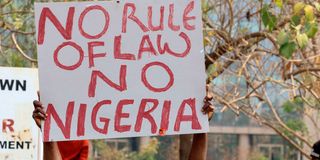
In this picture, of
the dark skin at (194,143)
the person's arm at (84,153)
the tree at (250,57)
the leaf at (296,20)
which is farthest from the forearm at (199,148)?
the tree at (250,57)

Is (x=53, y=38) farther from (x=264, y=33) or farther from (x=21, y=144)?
(x=264, y=33)

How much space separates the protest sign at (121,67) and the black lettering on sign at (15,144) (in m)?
2.52

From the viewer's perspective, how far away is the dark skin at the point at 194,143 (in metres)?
4.13

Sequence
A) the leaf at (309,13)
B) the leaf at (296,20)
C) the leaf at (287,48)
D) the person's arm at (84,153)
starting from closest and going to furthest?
the person's arm at (84,153)
the leaf at (287,48)
the leaf at (309,13)
the leaf at (296,20)

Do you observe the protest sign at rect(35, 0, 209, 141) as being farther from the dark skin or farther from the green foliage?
the green foliage

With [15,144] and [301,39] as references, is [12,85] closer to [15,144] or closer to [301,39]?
[15,144]

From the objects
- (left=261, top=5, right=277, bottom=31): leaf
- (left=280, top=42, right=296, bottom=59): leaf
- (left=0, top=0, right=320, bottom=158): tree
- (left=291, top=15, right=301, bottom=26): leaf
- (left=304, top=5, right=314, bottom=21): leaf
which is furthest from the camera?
(left=0, top=0, right=320, bottom=158): tree

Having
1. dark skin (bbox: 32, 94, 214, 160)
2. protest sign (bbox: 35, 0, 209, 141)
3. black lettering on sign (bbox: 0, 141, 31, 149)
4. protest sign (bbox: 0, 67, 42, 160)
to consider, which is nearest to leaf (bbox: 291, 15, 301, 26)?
protest sign (bbox: 0, 67, 42, 160)

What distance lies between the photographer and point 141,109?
4305 millimetres

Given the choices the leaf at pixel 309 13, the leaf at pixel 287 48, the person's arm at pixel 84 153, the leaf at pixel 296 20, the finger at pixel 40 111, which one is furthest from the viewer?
the leaf at pixel 296 20

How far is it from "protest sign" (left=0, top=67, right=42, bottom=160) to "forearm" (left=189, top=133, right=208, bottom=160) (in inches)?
101

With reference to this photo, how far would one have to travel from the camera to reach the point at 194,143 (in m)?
4.30

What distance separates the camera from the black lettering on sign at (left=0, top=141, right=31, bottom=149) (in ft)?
21.9

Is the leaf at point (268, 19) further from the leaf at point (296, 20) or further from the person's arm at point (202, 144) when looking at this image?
the person's arm at point (202, 144)
